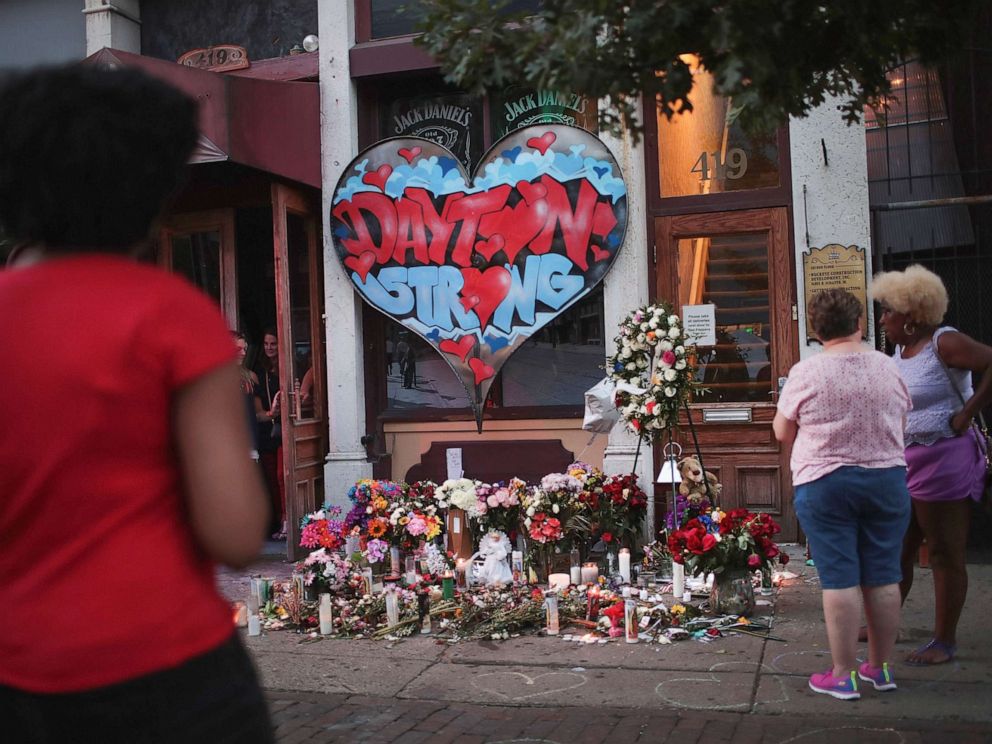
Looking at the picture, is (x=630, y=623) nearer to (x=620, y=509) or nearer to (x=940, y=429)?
(x=620, y=509)

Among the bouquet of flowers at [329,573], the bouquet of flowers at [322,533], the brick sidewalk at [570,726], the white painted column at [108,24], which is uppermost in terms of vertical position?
the white painted column at [108,24]

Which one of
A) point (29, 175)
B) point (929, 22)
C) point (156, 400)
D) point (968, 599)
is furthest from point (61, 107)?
point (968, 599)

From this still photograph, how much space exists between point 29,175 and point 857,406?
3592mm

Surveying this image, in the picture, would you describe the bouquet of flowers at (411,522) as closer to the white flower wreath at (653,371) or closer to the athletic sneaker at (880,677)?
the white flower wreath at (653,371)

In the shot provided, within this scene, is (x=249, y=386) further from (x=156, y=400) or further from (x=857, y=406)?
(x=156, y=400)

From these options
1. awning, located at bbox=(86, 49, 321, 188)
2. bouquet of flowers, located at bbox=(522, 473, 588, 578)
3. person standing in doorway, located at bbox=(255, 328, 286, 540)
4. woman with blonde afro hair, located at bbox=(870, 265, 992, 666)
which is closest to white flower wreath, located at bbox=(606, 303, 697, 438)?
bouquet of flowers, located at bbox=(522, 473, 588, 578)

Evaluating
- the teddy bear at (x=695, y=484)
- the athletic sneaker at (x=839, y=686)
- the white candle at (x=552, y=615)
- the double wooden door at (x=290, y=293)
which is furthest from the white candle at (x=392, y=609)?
the double wooden door at (x=290, y=293)

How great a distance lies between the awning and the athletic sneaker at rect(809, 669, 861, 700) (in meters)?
5.88

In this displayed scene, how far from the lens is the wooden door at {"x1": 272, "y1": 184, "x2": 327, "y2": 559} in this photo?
8.73m

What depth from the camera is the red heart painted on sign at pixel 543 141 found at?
8.55m

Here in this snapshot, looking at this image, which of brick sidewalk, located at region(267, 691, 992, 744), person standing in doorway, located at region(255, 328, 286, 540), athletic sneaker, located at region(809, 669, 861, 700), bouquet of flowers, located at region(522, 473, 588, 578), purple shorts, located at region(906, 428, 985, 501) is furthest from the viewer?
person standing in doorway, located at region(255, 328, 286, 540)

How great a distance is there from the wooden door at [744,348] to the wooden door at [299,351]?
3273mm

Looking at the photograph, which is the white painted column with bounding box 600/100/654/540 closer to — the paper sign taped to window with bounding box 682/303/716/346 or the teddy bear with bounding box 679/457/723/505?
the paper sign taped to window with bounding box 682/303/716/346

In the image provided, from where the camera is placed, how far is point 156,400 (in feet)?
4.99
